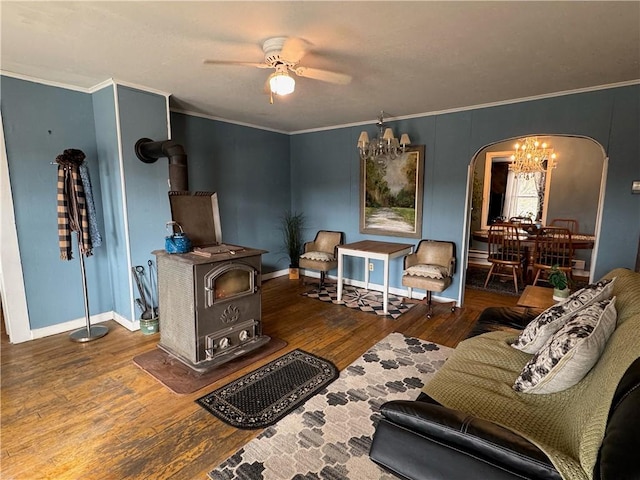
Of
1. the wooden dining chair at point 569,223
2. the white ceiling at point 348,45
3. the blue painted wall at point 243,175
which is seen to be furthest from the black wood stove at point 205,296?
the wooden dining chair at point 569,223

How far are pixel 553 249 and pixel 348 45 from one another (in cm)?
419

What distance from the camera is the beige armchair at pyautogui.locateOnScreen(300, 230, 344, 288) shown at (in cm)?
487

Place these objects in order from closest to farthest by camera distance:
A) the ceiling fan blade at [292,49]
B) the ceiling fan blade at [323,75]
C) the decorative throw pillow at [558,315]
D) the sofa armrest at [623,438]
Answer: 1. the sofa armrest at [623,438]
2. the decorative throw pillow at [558,315]
3. the ceiling fan blade at [292,49]
4. the ceiling fan blade at [323,75]

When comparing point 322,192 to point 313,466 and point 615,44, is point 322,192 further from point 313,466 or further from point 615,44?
point 313,466

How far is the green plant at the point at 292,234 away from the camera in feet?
18.4

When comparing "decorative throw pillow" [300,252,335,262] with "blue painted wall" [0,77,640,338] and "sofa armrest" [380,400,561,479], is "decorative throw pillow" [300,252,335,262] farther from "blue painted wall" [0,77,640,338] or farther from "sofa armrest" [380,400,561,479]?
"sofa armrest" [380,400,561,479]

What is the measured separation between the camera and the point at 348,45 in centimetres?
229

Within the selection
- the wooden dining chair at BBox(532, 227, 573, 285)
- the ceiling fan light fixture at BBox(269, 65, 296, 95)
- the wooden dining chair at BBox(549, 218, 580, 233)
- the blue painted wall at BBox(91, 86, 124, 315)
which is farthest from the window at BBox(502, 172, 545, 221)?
the blue painted wall at BBox(91, 86, 124, 315)

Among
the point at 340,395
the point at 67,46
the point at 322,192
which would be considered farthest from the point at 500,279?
the point at 67,46

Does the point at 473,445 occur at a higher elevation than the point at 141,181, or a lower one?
lower

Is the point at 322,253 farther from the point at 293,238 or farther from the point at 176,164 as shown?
the point at 176,164

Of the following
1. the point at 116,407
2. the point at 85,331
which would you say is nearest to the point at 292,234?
the point at 85,331

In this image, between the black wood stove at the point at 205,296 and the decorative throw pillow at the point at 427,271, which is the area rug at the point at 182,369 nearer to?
the black wood stove at the point at 205,296

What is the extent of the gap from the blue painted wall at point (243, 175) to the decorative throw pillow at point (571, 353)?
12.3 feet
